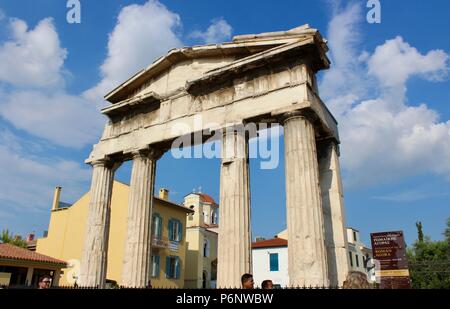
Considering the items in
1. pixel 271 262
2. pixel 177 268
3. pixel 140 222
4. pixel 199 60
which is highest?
pixel 199 60

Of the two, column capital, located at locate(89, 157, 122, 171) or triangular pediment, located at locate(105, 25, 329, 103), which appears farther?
column capital, located at locate(89, 157, 122, 171)

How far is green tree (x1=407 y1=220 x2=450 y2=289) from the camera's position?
36469mm

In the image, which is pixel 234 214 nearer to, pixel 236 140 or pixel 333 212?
pixel 236 140

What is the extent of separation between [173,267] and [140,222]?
16.3 m

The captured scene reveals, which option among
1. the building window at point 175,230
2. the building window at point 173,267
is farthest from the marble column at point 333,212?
the building window at point 173,267

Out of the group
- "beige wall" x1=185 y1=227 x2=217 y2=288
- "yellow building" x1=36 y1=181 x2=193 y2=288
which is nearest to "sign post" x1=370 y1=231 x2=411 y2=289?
"yellow building" x1=36 y1=181 x2=193 y2=288

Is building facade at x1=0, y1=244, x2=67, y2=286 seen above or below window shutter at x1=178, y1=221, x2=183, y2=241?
below

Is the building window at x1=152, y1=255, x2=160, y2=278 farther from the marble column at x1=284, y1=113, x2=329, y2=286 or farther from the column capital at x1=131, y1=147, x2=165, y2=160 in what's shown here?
the marble column at x1=284, y1=113, x2=329, y2=286

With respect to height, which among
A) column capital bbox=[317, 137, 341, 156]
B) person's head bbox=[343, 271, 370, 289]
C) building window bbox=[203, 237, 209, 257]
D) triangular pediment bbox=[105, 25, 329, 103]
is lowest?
person's head bbox=[343, 271, 370, 289]

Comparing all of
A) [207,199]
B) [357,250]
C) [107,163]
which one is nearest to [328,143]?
[107,163]

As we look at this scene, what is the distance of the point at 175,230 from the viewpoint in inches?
1194

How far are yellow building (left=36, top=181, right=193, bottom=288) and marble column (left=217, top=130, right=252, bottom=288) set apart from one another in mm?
15990

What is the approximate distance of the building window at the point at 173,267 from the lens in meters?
28.9

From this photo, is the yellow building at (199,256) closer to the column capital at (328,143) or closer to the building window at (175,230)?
the building window at (175,230)
